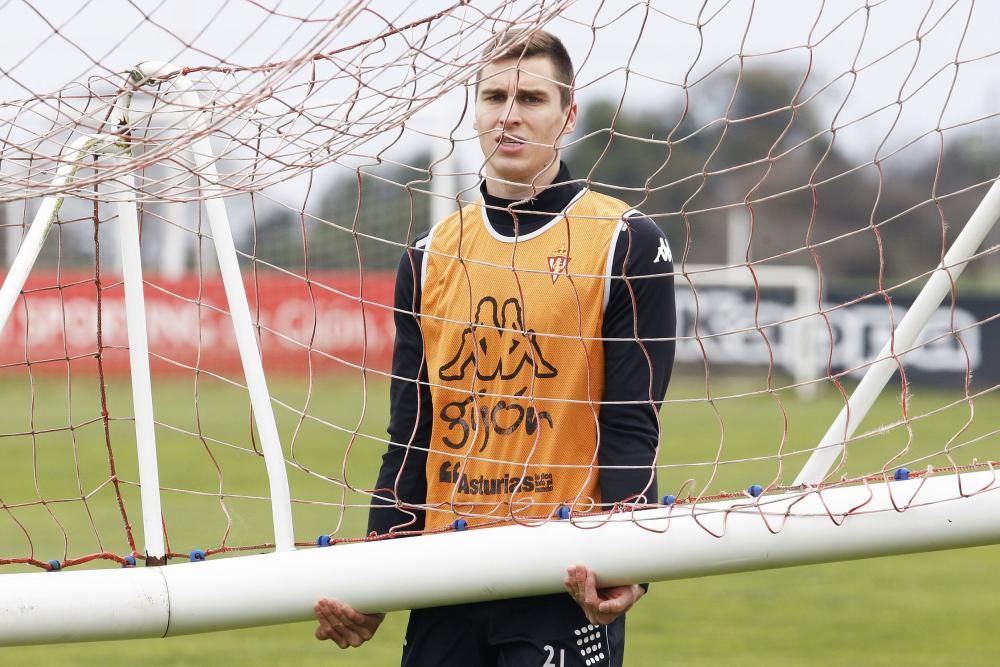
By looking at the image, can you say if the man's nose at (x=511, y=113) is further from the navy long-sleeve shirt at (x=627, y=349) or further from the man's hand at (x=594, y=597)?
the man's hand at (x=594, y=597)

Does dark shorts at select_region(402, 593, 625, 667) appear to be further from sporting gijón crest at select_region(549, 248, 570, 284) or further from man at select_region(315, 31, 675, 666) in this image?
sporting gijón crest at select_region(549, 248, 570, 284)

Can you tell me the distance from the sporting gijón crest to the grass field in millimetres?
437

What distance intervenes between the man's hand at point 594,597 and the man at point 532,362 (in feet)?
0.31

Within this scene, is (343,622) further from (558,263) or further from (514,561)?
(558,263)

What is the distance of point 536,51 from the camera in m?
2.82

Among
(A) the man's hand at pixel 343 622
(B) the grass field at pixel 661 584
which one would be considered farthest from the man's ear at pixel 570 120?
(A) the man's hand at pixel 343 622

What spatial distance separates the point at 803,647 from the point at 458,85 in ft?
11.8

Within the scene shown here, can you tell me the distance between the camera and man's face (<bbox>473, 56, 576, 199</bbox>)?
2.81 meters

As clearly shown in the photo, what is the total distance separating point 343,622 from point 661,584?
4387 millimetres

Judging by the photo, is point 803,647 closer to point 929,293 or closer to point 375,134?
point 929,293

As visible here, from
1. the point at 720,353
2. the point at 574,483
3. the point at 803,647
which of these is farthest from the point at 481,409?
the point at 720,353

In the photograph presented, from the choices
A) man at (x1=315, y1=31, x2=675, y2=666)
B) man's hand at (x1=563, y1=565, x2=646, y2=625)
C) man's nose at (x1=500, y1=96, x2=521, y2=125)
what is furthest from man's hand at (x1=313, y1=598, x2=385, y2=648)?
man's nose at (x1=500, y1=96, x2=521, y2=125)

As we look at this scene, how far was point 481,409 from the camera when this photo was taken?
2.91 m

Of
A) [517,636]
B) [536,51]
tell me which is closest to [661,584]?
[517,636]
